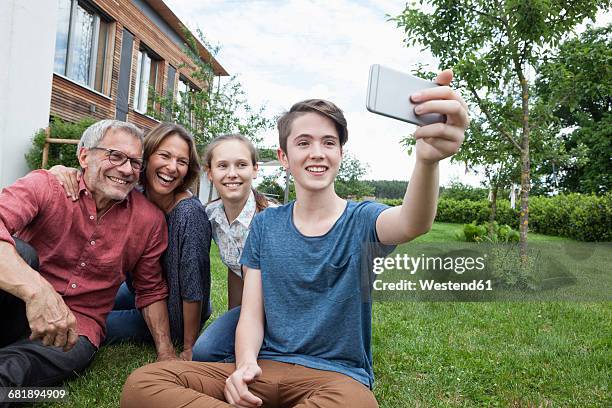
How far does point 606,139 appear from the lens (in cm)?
Answer: 2870

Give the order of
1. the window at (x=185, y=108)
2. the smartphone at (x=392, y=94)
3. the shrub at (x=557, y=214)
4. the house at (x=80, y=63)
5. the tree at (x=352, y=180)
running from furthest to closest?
1. the tree at (x=352, y=180)
2. the shrub at (x=557, y=214)
3. the window at (x=185, y=108)
4. the house at (x=80, y=63)
5. the smartphone at (x=392, y=94)

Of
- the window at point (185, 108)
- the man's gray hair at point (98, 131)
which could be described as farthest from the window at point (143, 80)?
the man's gray hair at point (98, 131)

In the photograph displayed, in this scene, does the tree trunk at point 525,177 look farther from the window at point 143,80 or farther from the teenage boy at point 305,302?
the window at point 143,80

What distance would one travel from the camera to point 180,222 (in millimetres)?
2688

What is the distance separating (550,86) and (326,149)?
5521 millimetres

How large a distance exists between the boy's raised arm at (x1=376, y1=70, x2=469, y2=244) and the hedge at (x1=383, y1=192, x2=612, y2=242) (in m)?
13.1

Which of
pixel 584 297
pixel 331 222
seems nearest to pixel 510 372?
pixel 331 222

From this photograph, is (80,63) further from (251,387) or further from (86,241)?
(251,387)

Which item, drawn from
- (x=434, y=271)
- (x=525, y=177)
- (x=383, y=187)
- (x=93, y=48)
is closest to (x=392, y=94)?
(x=525, y=177)

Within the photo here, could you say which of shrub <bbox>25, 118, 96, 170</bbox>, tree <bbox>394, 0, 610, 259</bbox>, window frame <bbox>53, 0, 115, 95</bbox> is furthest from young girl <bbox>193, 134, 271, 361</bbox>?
window frame <bbox>53, 0, 115, 95</bbox>

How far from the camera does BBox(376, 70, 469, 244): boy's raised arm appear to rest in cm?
127

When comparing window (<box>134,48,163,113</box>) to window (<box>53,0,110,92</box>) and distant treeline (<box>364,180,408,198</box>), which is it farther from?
distant treeline (<box>364,180,408,198</box>)

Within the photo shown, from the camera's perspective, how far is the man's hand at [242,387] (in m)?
1.71

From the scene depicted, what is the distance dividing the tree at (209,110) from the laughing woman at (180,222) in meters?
7.95
